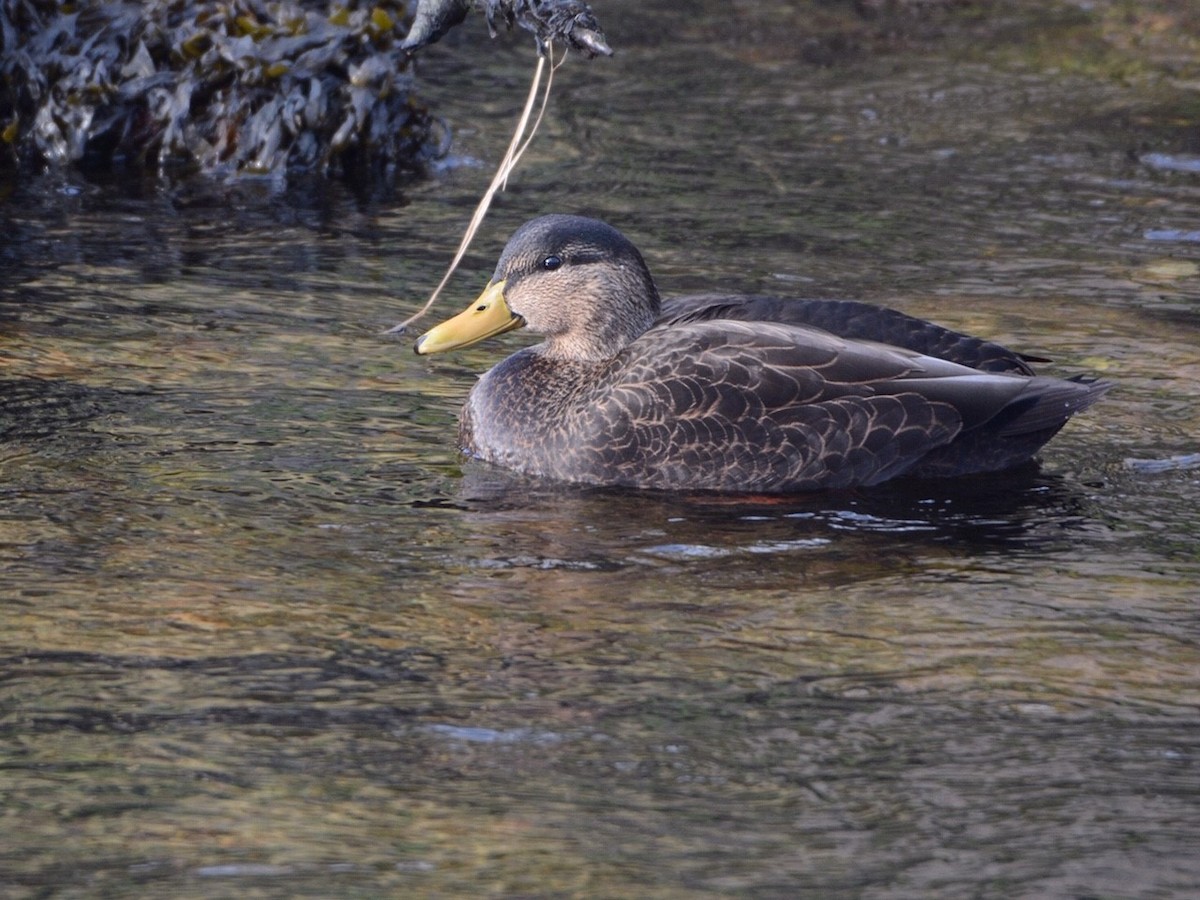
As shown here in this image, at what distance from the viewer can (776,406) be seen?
22.3 ft

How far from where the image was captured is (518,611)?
561cm

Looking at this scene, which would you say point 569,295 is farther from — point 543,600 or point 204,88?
point 204,88

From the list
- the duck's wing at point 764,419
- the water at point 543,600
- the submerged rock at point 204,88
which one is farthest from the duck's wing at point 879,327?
the submerged rock at point 204,88

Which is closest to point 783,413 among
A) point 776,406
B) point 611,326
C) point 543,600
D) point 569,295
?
point 776,406

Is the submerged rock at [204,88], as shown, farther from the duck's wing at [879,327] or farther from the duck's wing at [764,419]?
the duck's wing at [764,419]

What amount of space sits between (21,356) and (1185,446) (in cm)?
472

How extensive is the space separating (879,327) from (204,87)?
234 inches

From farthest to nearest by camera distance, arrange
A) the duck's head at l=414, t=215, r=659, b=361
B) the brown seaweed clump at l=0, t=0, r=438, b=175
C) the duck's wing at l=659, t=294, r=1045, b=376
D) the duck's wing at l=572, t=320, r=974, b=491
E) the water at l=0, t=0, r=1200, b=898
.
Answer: the brown seaweed clump at l=0, t=0, r=438, b=175 → the duck's head at l=414, t=215, r=659, b=361 → the duck's wing at l=659, t=294, r=1045, b=376 → the duck's wing at l=572, t=320, r=974, b=491 → the water at l=0, t=0, r=1200, b=898

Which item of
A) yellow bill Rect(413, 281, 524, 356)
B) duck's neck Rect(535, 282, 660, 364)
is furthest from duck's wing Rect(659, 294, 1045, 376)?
yellow bill Rect(413, 281, 524, 356)

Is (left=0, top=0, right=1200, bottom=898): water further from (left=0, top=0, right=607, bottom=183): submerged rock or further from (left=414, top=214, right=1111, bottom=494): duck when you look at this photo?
(left=0, top=0, right=607, bottom=183): submerged rock

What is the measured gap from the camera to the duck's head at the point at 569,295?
Answer: 734 cm

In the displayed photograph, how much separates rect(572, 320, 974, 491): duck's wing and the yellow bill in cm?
76

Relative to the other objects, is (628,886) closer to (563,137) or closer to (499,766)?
(499,766)

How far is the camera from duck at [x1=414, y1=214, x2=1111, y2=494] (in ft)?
22.3
